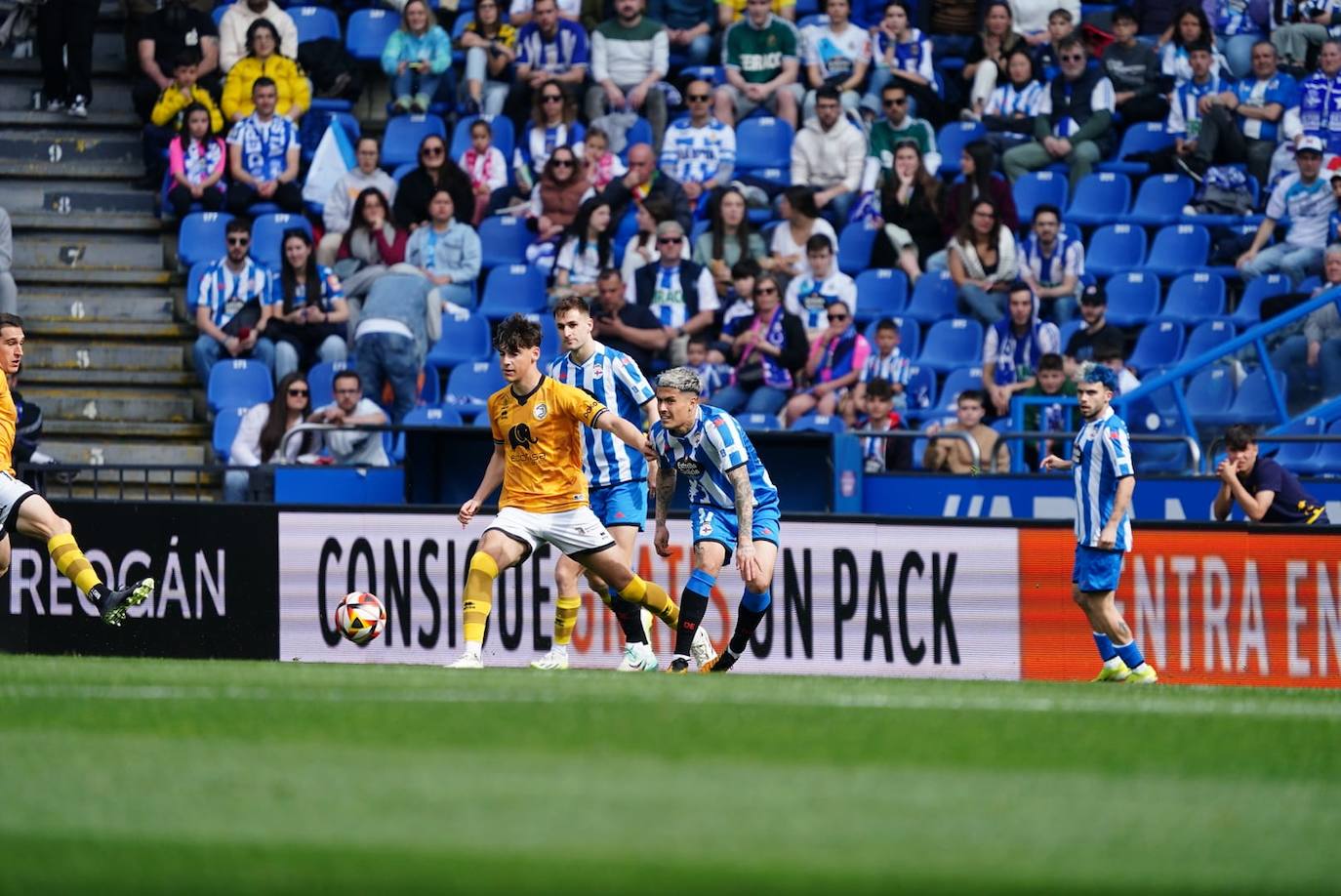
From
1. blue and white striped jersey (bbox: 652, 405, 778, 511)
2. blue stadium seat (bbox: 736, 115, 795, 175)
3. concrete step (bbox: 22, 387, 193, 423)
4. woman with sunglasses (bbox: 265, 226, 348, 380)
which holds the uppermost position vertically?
blue stadium seat (bbox: 736, 115, 795, 175)

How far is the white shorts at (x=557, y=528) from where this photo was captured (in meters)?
11.3

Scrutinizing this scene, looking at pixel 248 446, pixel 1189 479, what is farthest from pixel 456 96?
pixel 1189 479

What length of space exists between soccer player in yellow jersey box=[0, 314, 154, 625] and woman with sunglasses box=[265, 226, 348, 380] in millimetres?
5323

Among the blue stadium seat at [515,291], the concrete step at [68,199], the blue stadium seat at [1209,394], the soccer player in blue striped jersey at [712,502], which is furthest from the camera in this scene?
the concrete step at [68,199]

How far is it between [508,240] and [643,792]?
1340 cm

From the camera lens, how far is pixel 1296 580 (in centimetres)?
1384

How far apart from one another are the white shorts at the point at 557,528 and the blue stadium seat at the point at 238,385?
6.57 meters

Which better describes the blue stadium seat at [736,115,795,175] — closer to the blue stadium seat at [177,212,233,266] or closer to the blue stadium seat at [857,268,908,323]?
the blue stadium seat at [857,268,908,323]

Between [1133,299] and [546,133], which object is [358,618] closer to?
[546,133]

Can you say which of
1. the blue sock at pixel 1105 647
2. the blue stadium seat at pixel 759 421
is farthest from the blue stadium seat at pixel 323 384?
the blue sock at pixel 1105 647

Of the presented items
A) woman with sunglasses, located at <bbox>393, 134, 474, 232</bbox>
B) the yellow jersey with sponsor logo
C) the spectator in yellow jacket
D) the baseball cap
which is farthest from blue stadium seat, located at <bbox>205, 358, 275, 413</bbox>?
the baseball cap

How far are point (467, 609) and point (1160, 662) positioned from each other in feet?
17.2

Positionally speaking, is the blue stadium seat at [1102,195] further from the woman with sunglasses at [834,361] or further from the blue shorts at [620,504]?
the blue shorts at [620,504]

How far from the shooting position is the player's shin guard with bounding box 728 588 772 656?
12242 mm
